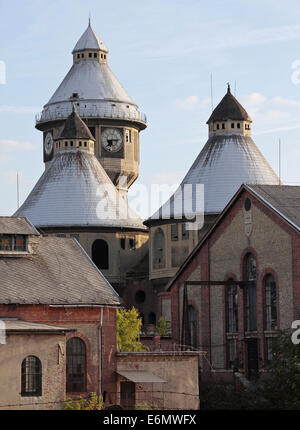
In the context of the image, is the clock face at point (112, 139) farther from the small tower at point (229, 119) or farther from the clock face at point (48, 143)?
the small tower at point (229, 119)

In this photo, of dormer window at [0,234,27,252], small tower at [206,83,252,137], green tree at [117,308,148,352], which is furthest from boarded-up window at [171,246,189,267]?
dormer window at [0,234,27,252]

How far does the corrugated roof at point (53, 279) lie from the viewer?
221ft

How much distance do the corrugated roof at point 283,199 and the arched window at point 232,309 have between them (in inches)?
242

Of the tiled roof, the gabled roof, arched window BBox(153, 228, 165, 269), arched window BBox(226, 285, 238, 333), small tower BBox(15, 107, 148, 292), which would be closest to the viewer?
the tiled roof

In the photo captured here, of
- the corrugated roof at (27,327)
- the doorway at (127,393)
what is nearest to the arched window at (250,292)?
the doorway at (127,393)

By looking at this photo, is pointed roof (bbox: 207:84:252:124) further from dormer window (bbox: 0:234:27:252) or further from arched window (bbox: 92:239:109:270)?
dormer window (bbox: 0:234:27:252)

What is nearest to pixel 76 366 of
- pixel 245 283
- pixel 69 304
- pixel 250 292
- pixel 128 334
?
pixel 69 304

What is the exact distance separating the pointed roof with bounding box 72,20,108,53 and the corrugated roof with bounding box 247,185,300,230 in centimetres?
5333

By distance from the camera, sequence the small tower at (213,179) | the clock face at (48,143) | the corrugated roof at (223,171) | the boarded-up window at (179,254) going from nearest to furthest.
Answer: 1. the corrugated roof at (223,171)
2. the small tower at (213,179)
3. the boarded-up window at (179,254)
4. the clock face at (48,143)

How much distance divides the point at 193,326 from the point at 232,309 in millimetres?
3842

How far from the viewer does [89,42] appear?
5037 inches

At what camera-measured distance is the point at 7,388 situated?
60.3 m

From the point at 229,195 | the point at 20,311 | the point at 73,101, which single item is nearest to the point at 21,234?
the point at 20,311

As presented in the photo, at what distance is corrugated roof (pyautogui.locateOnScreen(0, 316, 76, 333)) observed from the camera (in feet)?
201
